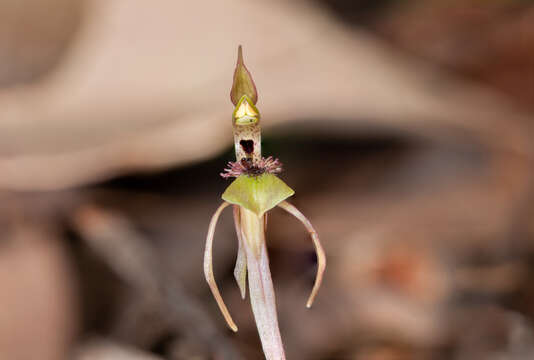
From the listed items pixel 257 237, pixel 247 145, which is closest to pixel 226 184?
pixel 247 145

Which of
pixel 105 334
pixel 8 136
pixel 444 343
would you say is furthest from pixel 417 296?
pixel 8 136

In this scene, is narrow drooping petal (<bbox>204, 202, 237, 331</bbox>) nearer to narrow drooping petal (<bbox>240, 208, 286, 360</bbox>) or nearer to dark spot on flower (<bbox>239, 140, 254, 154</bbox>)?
narrow drooping petal (<bbox>240, 208, 286, 360</bbox>)

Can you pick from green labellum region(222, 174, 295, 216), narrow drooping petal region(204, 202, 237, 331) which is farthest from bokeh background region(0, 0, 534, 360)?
green labellum region(222, 174, 295, 216)

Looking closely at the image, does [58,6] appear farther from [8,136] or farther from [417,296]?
[417,296]

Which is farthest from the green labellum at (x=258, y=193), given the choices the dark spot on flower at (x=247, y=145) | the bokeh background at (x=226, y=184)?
the bokeh background at (x=226, y=184)

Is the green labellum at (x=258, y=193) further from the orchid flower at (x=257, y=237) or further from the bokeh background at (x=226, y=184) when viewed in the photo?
the bokeh background at (x=226, y=184)

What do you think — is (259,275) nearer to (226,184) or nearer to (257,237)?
(257,237)

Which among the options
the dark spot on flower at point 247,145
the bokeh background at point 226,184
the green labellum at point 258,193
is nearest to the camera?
the green labellum at point 258,193
